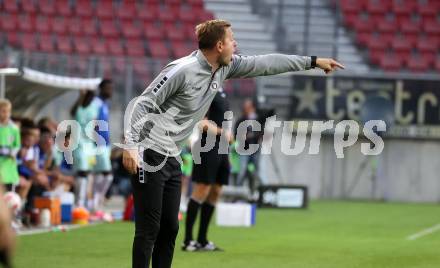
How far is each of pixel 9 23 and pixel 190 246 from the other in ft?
53.7

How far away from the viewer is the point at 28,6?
26.4 metres

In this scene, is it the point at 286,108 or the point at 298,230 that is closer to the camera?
the point at 298,230

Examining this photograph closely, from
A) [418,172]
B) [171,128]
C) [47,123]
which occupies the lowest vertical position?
[418,172]

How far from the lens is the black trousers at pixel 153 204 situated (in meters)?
6.58

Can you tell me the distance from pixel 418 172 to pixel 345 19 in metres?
5.01

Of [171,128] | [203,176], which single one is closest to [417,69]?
[203,176]

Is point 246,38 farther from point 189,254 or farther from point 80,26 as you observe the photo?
point 189,254

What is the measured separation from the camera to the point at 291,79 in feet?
78.1

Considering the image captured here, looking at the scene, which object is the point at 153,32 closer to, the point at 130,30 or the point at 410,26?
the point at 130,30

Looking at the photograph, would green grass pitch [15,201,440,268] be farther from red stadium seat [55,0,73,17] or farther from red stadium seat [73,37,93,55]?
red stadium seat [55,0,73,17]

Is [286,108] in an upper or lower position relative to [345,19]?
lower

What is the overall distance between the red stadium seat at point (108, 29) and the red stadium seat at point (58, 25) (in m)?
0.91

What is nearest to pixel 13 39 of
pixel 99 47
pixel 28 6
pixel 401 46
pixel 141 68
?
pixel 28 6

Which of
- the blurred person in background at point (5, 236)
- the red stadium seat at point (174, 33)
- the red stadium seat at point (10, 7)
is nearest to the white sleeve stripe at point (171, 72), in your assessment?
the blurred person in background at point (5, 236)
